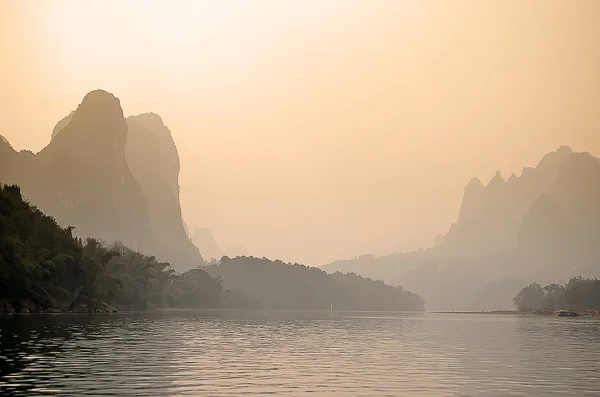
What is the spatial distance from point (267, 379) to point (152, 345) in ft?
64.1

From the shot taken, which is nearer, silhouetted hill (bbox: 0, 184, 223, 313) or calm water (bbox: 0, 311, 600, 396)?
calm water (bbox: 0, 311, 600, 396)

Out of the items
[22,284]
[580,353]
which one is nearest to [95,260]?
[22,284]

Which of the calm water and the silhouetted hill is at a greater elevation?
the silhouetted hill

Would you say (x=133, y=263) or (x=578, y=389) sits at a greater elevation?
(x=133, y=263)

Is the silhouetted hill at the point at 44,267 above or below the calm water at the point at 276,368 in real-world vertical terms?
above

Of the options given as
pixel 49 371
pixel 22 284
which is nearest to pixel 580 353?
pixel 49 371

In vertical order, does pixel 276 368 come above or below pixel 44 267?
below

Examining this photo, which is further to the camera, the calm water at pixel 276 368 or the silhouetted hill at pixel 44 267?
the silhouetted hill at pixel 44 267

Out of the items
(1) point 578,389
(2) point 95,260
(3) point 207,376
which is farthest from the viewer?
(2) point 95,260

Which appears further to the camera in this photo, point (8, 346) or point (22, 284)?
point (22, 284)

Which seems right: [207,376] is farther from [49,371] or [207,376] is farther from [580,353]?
[580,353]

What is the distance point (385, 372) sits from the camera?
3556 centimetres

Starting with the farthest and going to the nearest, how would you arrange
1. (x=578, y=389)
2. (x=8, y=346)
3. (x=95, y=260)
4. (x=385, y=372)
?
(x=95, y=260) < (x=8, y=346) < (x=385, y=372) < (x=578, y=389)

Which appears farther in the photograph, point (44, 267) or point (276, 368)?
point (44, 267)
